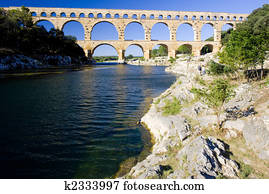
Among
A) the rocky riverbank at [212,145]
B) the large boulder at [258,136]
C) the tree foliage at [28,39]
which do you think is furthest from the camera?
the tree foliage at [28,39]

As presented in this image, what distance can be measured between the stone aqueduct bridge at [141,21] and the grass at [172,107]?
51.1m

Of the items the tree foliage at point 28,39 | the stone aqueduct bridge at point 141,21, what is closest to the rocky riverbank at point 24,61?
the tree foliage at point 28,39

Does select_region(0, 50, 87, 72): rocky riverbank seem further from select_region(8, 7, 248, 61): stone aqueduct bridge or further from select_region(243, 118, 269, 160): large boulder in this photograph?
select_region(243, 118, 269, 160): large boulder

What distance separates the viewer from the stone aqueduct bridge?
5569cm

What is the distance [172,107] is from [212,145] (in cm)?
352

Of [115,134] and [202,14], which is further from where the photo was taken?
Answer: [202,14]

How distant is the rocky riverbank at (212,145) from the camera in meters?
3.63

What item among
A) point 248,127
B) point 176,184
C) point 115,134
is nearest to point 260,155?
point 248,127

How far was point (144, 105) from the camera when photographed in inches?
407

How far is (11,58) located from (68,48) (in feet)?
60.4

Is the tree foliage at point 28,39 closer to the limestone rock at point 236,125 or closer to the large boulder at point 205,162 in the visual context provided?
the limestone rock at point 236,125

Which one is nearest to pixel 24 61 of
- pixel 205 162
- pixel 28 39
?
pixel 28 39

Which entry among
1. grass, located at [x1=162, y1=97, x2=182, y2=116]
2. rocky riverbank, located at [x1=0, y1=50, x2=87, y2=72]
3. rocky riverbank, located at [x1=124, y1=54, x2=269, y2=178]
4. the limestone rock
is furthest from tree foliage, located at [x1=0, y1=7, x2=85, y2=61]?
the limestone rock

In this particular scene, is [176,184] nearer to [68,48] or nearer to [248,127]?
[248,127]
